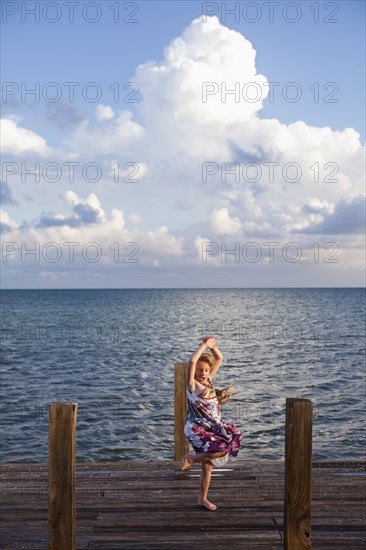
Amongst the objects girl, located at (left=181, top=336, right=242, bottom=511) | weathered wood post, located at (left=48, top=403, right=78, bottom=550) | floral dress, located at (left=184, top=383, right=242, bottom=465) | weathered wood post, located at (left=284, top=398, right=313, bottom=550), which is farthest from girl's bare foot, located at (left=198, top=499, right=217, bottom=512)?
weathered wood post, located at (left=48, top=403, right=78, bottom=550)

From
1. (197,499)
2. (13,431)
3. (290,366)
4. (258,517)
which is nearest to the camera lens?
(258,517)

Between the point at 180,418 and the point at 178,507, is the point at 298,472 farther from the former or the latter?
the point at 180,418

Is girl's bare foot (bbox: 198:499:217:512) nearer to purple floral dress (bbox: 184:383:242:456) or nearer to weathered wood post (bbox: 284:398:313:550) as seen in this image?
purple floral dress (bbox: 184:383:242:456)

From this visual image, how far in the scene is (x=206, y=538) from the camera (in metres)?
5.86

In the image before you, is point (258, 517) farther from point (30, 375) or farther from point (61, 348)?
point (61, 348)

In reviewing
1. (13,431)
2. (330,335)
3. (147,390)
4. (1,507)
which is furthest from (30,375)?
(330,335)

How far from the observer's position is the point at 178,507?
21.7 ft

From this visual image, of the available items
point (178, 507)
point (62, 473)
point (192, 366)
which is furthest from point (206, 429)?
point (62, 473)

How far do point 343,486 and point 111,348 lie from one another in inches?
1358

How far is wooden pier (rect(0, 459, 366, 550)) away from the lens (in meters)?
5.84

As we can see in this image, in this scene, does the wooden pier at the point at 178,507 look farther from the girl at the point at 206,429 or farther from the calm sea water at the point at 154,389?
the calm sea water at the point at 154,389

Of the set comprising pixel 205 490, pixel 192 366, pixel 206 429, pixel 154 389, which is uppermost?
pixel 192 366

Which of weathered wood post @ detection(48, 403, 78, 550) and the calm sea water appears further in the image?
the calm sea water

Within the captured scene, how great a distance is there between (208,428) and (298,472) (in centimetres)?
195
